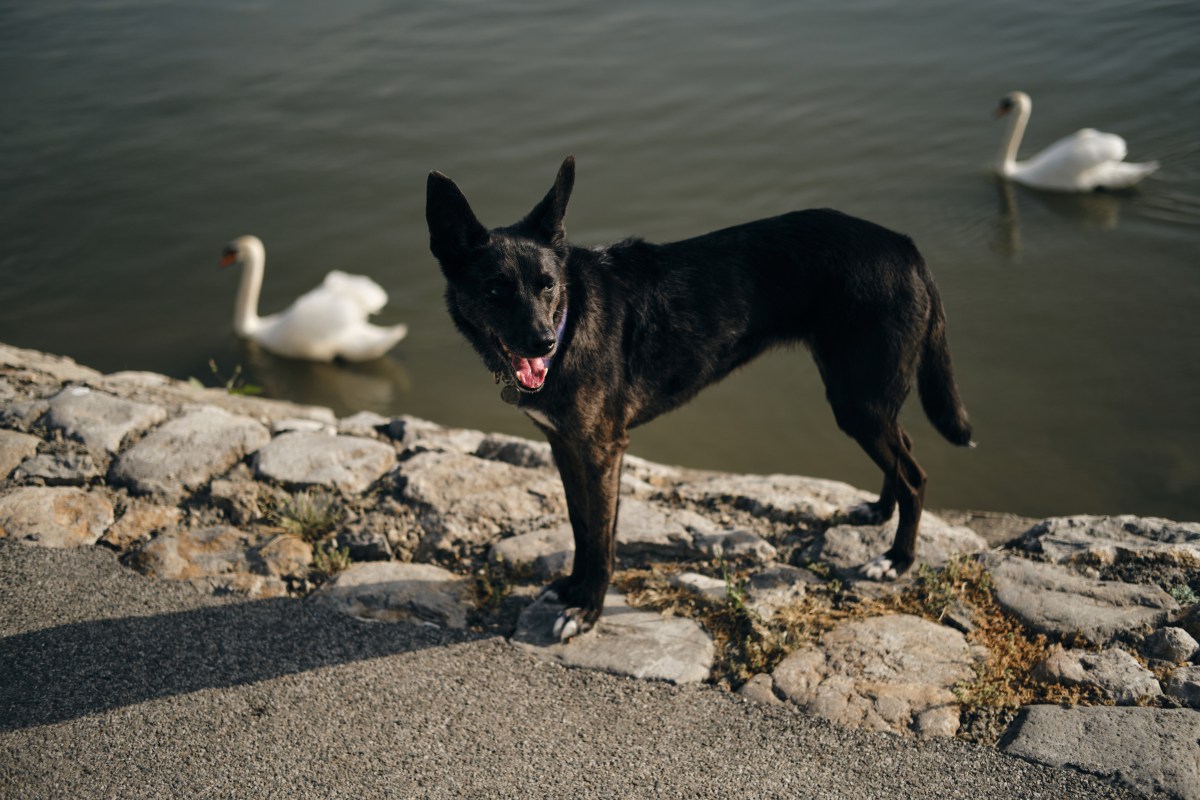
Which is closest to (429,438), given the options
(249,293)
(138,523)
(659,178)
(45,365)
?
(138,523)

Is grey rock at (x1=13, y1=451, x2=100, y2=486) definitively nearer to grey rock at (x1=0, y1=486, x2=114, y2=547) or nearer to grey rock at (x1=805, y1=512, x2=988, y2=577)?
grey rock at (x1=0, y1=486, x2=114, y2=547)

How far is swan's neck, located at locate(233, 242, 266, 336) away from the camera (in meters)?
8.88

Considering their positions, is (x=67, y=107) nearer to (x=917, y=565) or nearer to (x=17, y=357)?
(x=17, y=357)

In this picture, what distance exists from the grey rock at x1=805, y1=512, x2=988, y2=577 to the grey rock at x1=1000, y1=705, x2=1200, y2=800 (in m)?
0.99

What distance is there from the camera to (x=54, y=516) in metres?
4.45

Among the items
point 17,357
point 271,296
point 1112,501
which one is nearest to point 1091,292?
point 1112,501

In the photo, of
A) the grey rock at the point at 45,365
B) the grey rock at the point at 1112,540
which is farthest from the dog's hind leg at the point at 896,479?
the grey rock at the point at 45,365

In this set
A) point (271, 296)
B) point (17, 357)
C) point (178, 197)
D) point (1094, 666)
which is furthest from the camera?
point (178, 197)

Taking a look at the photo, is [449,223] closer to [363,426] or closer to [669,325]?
[669,325]

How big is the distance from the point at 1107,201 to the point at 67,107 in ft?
44.5

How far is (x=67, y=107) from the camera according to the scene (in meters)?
13.4

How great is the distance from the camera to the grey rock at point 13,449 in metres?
4.74

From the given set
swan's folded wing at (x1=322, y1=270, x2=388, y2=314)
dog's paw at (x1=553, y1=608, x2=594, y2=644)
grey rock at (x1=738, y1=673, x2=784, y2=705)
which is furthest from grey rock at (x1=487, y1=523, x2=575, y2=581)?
swan's folded wing at (x1=322, y1=270, x2=388, y2=314)

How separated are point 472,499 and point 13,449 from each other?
239cm
